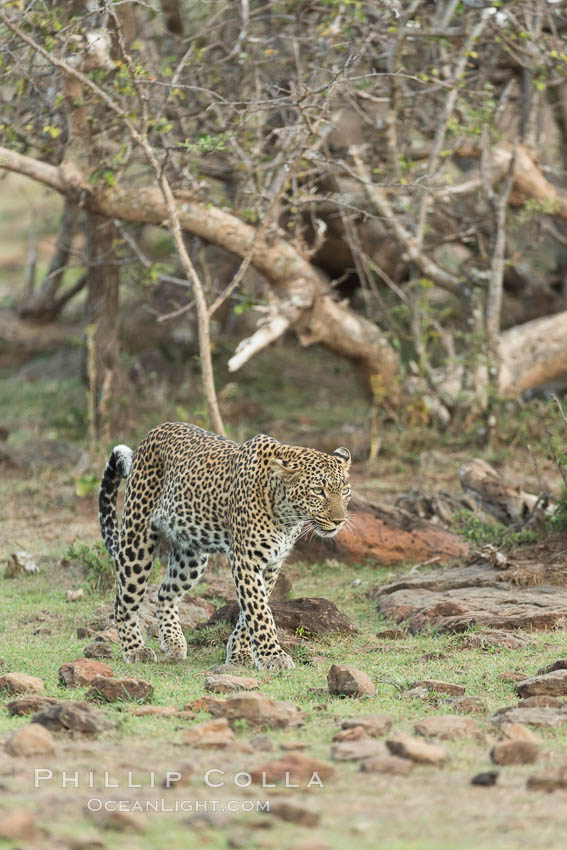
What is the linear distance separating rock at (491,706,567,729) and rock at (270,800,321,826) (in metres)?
1.85

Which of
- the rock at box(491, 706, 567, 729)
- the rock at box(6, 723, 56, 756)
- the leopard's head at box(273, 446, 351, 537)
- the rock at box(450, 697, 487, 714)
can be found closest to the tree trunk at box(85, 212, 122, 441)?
the leopard's head at box(273, 446, 351, 537)

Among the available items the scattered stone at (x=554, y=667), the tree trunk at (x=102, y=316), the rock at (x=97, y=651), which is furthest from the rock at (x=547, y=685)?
the tree trunk at (x=102, y=316)

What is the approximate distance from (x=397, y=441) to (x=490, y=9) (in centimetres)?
510

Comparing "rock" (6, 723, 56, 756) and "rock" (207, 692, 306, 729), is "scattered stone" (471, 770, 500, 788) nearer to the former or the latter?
"rock" (207, 692, 306, 729)

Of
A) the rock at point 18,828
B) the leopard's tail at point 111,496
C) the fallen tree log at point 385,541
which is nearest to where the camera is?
the rock at point 18,828

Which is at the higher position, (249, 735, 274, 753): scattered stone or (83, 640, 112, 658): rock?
(249, 735, 274, 753): scattered stone

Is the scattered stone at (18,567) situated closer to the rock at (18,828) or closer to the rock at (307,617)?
the rock at (307,617)

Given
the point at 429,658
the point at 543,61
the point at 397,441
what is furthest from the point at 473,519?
the point at 543,61

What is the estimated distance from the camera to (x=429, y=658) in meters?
7.86

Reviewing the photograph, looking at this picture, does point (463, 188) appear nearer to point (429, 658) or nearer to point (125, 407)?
point (125, 407)

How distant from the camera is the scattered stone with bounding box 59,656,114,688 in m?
7.05

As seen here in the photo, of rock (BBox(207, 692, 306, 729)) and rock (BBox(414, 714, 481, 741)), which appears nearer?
rock (BBox(414, 714, 481, 741))

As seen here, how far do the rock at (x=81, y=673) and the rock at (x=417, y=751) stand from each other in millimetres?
2193

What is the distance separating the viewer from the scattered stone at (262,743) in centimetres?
562
